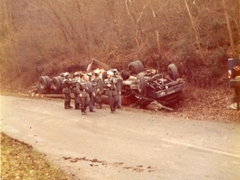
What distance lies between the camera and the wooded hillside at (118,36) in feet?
70.5

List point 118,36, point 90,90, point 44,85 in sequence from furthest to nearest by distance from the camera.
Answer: point 118,36 → point 44,85 → point 90,90

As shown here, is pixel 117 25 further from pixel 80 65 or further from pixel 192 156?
pixel 192 156

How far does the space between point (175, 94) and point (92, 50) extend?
55.1 feet

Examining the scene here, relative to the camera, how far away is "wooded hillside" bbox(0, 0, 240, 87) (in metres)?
21.5

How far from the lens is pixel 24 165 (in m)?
8.96

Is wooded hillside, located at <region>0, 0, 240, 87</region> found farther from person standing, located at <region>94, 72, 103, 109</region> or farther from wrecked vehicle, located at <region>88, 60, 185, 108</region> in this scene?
person standing, located at <region>94, 72, 103, 109</region>

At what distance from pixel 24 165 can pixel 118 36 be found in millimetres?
24880

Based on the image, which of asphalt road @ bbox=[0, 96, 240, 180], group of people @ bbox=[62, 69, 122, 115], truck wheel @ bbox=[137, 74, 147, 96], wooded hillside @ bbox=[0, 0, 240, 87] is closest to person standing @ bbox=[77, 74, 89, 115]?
group of people @ bbox=[62, 69, 122, 115]

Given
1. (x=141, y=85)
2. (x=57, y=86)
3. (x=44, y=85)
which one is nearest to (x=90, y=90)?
(x=141, y=85)

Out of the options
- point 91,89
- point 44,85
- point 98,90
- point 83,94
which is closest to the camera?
point 83,94

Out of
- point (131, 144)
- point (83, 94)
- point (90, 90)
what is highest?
point (90, 90)

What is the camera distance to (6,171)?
8.45 meters

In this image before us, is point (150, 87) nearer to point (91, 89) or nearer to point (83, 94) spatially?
point (91, 89)

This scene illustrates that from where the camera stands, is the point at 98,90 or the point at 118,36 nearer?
the point at 98,90
